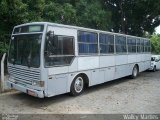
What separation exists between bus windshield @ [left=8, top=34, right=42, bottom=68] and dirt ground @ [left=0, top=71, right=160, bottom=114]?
4.76 feet

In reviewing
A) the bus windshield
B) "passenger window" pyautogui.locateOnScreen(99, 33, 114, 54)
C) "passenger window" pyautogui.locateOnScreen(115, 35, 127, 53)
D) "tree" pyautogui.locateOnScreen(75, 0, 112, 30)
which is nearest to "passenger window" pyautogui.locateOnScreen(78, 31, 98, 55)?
"passenger window" pyautogui.locateOnScreen(99, 33, 114, 54)

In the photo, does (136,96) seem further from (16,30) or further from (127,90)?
(16,30)

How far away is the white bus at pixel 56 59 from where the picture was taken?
8211mm

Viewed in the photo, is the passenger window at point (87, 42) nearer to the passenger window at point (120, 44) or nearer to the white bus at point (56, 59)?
the white bus at point (56, 59)

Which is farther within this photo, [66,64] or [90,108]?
[66,64]

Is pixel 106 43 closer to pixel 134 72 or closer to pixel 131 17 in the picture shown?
pixel 134 72

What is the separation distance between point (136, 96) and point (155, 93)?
1283 mm

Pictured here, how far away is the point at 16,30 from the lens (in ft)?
31.0

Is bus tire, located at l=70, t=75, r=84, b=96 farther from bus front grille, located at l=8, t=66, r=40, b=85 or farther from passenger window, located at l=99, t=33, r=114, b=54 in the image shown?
passenger window, located at l=99, t=33, r=114, b=54

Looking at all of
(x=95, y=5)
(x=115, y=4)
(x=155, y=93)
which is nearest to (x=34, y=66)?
(x=155, y=93)

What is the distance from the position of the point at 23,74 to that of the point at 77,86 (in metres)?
2.38

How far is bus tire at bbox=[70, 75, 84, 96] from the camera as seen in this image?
9.62m

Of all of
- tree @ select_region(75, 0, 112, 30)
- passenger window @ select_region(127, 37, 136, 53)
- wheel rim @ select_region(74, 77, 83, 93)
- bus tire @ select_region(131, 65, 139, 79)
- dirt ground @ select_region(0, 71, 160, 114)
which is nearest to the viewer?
dirt ground @ select_region(0, 71, 160, 114)

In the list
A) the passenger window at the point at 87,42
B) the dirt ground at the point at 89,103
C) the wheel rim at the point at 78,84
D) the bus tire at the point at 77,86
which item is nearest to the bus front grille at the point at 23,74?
the dirt ground at the point at 89,103
